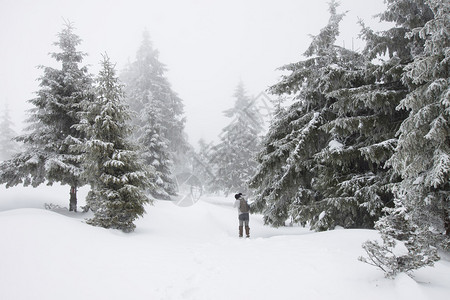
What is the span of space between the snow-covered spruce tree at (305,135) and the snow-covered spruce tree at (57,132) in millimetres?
8376

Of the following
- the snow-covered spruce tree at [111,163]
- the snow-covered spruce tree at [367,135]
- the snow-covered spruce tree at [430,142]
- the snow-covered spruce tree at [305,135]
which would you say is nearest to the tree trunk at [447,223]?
the snow-covered spruce tree at [430,142]

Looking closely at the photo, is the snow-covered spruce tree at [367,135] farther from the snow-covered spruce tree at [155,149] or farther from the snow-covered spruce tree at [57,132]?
the snow-covered spruce tree at [155,149]

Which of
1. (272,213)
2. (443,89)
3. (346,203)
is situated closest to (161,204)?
(272,213)

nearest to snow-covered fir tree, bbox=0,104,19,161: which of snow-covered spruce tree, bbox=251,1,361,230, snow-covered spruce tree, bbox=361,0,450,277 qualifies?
snow-covered spruce tree, bbox=251,1,361,230

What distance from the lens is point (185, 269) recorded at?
5.95 m

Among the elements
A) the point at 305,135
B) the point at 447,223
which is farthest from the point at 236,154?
the point at 447,223

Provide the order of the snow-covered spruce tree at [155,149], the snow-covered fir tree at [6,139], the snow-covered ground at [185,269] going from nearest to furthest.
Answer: the snow-covered ground at [185,269], the snow-covered spruce tree at [155,149], the snow-covered fir tree at [6,139]

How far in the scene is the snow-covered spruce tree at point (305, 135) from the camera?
8.98 meters

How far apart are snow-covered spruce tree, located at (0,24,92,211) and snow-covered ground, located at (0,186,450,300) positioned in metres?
4.94

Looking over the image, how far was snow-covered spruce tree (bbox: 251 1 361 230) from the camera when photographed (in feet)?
29.5

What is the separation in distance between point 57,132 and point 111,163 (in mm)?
5593

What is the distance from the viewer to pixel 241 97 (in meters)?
33.1

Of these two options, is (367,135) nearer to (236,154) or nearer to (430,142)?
(430,142)

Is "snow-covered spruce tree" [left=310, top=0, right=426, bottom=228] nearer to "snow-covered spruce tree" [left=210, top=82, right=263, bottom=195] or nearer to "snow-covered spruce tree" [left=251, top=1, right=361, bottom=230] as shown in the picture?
"snow-covered spruce tree" [left=251, top=1, right=361, bottom=230]
